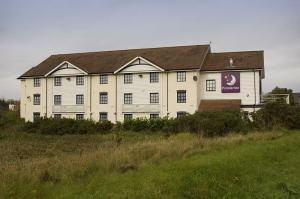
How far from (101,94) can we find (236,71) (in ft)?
48.2

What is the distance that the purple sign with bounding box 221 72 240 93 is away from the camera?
140 feet

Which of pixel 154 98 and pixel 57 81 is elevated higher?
pixel 57 81

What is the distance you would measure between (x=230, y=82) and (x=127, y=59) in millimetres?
12219

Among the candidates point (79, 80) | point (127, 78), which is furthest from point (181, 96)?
point (79, 80)

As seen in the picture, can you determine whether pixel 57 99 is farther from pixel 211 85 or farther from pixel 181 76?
pixel 211 85

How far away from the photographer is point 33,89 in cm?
5041

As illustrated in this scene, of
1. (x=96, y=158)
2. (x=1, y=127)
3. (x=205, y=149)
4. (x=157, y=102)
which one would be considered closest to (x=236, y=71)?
(x=157, y=102)

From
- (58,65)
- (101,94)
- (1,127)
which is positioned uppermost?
(58,65)

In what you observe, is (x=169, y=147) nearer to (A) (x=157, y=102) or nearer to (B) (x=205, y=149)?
(B) (x=205, y=149)

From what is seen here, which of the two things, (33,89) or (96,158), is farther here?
(33,89)

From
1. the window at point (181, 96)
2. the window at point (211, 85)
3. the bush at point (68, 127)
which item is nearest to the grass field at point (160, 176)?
the bush at point (68, 127)

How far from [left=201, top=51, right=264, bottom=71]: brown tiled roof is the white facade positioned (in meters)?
0.63

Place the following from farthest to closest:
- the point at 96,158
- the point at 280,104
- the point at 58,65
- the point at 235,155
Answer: the point at 58,65 → the point at 280,104 → the point at 235,155 → the point at 96,158

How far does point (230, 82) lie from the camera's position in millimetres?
42812
